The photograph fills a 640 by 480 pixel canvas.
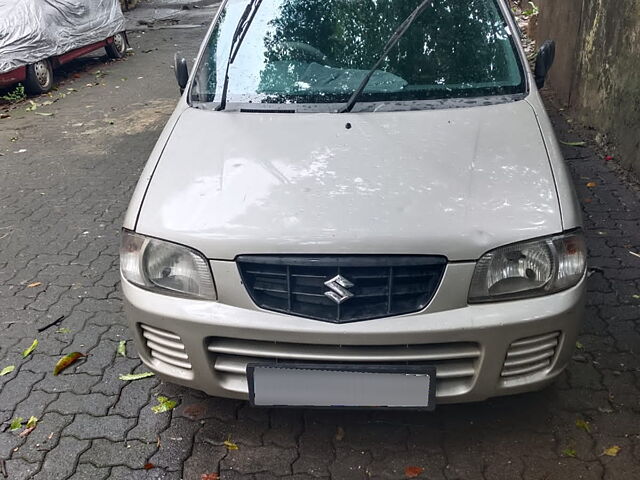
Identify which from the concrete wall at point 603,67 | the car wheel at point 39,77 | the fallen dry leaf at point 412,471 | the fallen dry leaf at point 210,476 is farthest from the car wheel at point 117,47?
the fallen dry leaf at point 412,471

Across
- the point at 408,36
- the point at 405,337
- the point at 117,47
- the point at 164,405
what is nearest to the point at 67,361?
the point at 164,405

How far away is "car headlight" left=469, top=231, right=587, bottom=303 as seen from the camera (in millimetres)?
2145

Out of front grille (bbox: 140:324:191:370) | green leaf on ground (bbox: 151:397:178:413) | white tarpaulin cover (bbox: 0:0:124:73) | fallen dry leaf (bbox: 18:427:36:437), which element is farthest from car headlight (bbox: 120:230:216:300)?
white tarpaulin cover (bbox: 0:0:124:73)

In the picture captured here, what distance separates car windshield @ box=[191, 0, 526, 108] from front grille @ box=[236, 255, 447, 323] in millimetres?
1023

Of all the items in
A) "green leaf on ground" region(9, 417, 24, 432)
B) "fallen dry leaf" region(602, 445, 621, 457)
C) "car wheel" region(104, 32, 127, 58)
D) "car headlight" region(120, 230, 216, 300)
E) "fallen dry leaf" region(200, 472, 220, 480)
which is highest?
"car headlight" region(120, 230, 216, 300)

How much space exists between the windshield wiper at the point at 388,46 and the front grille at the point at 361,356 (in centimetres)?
115

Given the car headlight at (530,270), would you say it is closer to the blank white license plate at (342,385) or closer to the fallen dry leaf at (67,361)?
the blank white license plate at (342,385)

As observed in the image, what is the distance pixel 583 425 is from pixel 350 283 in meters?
1.27

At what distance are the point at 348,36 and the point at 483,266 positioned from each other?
1.60 m

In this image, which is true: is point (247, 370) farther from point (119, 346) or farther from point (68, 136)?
point (68, 136)

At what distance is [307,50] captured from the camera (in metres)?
3.17

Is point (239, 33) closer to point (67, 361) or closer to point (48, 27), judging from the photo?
point (67, 361)

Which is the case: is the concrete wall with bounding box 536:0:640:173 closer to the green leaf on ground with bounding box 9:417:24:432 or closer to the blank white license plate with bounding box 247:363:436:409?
the blank white license plate with bounding box 247:363:436:409

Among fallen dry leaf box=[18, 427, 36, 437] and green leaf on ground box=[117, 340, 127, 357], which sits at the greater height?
fallen dry leaf box=[18, 427, 36, 437]
